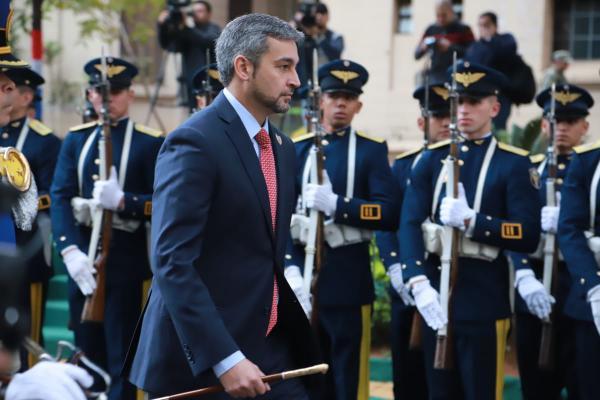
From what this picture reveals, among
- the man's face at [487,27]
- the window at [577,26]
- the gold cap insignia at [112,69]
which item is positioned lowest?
the gold cap insignia at [112,69]

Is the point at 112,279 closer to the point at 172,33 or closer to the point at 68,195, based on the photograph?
the point at 68,195

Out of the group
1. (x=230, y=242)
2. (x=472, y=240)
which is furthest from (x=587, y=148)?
(x=230, y=242)

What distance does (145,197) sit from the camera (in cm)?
741

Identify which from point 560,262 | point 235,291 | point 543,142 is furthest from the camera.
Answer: point 543,142

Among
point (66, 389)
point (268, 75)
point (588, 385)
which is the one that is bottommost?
point (588, 385)

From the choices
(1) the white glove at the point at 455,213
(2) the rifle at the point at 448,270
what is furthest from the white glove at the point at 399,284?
(1) the white glove at the point at 455,213

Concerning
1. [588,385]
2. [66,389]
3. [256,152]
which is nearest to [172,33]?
[588,385]

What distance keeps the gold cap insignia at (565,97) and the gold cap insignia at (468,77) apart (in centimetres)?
96

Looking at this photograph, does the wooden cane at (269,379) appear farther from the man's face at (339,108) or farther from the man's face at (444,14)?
the man's face at (444,14)

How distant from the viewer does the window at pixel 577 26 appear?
46.6 ft

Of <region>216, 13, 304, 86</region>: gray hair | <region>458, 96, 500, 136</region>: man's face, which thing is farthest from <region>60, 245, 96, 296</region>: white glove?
<region>216, 13, 304, 86</region>: gray hair

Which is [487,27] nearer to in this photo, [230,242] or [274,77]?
[274,77]

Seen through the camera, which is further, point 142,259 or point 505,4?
point 505,4

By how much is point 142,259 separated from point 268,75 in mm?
3438
